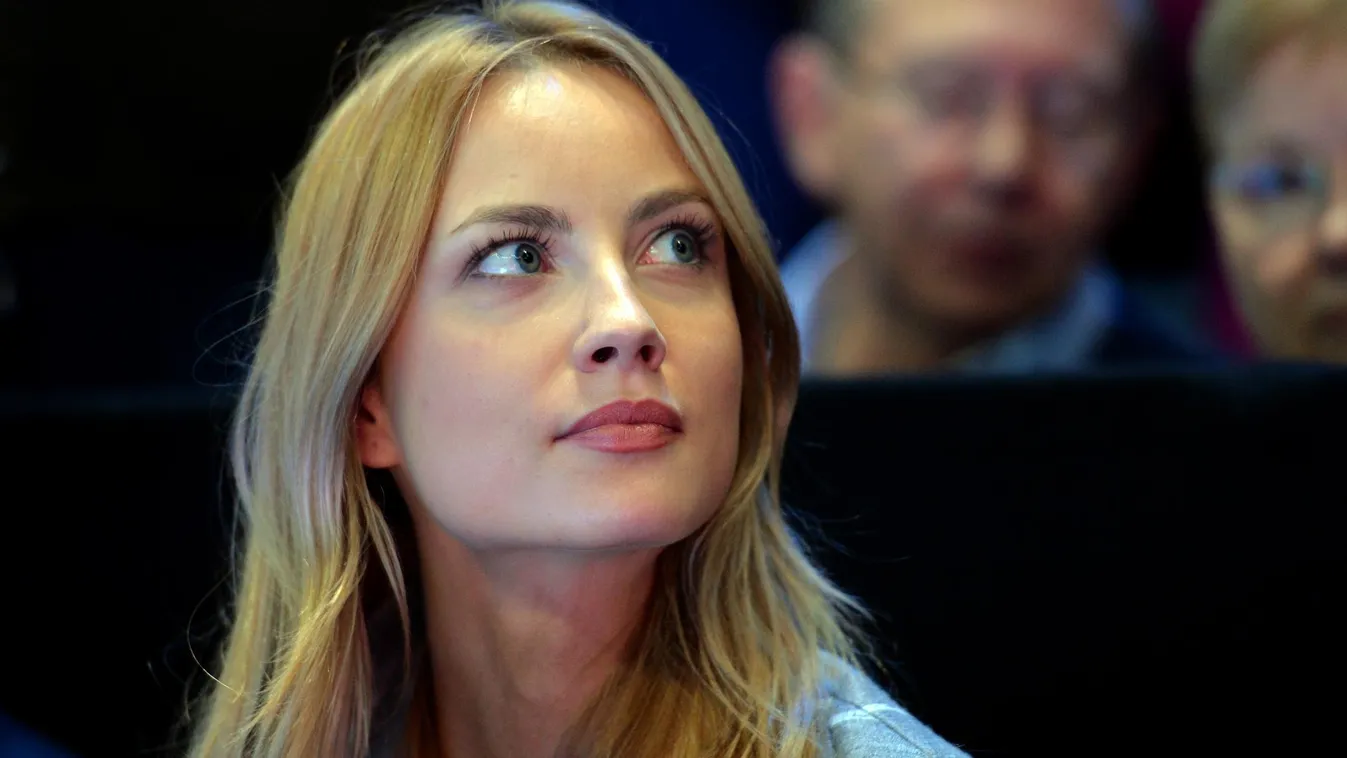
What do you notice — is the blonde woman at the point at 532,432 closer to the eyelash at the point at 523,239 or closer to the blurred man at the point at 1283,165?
the eyelash at the point at 523,239

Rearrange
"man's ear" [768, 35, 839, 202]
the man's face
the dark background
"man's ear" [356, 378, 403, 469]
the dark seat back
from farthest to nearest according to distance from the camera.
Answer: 1. the dark background
2. "man's ear" [768, 35, 839, 202]
3. the man's face
4. the dark seat back
5. "man's ear" [356, 378, 403, 469]

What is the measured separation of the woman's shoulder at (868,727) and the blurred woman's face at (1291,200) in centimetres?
69

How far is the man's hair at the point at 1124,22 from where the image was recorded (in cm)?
170

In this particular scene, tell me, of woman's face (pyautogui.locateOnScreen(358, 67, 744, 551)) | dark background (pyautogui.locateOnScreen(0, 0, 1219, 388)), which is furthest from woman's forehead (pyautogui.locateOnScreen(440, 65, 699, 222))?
dark background (pyautogui.locateOnScreen(0, 0, 1219, 388))

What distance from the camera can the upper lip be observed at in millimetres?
927

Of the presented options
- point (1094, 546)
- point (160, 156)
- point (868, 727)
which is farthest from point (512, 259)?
point (160, 156)

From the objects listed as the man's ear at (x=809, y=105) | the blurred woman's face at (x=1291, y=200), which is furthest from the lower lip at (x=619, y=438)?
the man's ear at (x=809, y=105)

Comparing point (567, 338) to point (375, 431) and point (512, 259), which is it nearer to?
point (512, 259)

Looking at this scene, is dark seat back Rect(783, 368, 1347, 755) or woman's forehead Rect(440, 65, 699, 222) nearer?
woman's forehead Rect(440, 65, 699, 222)

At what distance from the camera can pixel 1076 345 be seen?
1.74 metres

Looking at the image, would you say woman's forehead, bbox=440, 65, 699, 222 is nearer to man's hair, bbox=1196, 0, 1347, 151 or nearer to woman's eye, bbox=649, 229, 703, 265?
woman's eye, bbox=649, 229, 703, 265

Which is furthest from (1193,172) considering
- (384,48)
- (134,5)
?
(134,5)

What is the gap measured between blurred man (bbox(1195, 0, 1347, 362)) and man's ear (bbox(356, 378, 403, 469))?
2.95 ft

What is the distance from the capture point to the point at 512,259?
0.97 m
